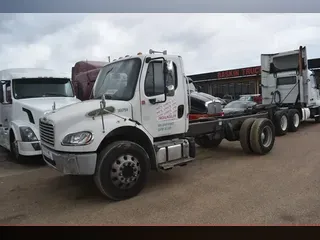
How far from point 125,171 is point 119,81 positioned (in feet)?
5.35

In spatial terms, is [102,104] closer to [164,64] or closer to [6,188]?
[164,64]

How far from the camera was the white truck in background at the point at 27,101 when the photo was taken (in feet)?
23.0

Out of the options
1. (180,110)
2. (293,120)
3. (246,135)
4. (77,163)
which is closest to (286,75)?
(293,120)

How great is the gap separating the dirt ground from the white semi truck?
1.52 feet

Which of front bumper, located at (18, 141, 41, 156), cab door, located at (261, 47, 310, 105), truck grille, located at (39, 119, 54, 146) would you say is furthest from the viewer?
cab door, located at (261, 47, 310, 105)

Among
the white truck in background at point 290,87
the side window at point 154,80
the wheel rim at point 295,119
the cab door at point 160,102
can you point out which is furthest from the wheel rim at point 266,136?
the wheel rim at point 295,119

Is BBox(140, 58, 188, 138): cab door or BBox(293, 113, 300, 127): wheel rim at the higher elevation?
BBox(140, 58, 188, 138): cab door

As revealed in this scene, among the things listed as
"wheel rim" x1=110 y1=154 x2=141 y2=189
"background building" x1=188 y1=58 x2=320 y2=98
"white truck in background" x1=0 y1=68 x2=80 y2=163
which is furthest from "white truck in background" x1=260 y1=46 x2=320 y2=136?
"background building" x1=188 y1=58 x2=320 y2=98

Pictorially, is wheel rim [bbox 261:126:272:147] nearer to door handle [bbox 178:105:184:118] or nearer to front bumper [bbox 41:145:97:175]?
door handle [bbox 178:105:184:118]

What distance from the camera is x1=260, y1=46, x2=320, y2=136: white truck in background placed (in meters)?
11.5

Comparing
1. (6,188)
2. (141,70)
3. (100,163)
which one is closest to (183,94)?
(141,70)

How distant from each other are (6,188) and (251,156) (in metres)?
5.67

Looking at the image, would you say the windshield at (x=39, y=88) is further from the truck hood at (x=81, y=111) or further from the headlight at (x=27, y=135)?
the truck hood at (x=81, y=111)

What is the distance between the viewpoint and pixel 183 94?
216 inches
